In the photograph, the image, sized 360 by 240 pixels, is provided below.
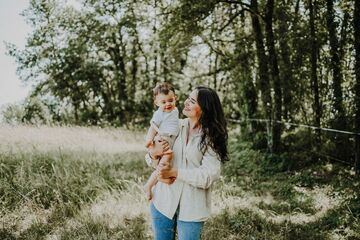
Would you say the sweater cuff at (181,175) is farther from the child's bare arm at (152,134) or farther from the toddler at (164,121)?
the child's bare arm at (152,134)

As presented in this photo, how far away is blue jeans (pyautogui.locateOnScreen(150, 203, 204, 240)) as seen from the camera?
2822 millimetres

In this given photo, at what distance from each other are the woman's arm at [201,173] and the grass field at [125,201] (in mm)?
2364

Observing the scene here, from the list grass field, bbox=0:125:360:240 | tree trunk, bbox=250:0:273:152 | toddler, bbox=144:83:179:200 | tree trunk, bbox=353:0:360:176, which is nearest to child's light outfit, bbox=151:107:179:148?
toddler, bbox=144:83:179:200

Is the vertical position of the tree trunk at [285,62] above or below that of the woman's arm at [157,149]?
above

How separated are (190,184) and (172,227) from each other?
1.34 ft

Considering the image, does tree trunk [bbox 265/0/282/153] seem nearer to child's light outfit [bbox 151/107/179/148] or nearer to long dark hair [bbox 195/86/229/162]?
child's light outfit [bbox 151/107/179/148]

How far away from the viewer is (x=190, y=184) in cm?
278

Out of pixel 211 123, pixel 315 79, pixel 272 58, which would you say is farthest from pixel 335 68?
pixel 211 123

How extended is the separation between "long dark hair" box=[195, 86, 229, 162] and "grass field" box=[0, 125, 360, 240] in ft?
8.00

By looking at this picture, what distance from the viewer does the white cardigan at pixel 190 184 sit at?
2.73 metres

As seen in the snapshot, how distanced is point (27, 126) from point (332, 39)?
812cm

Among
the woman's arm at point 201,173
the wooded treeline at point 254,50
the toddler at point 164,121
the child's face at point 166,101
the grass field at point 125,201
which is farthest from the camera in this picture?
the wooded treeline at point 254,50

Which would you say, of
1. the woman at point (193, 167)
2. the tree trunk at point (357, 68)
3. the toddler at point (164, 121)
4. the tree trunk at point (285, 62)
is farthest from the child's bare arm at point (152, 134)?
the tree trunk at point (285, 62)

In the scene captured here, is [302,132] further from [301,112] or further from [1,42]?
[1,42]
